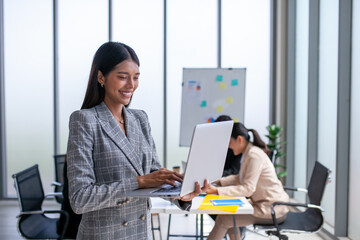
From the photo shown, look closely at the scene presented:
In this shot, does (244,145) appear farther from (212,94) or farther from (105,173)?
(105,173)

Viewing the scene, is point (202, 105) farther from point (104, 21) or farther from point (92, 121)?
point (92, 121)

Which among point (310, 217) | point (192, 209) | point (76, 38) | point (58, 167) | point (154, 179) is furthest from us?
point (76, 38)

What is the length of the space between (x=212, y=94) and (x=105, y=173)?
3862 mm

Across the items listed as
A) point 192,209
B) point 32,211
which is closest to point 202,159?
point 192,209

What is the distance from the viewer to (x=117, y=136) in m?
1.39

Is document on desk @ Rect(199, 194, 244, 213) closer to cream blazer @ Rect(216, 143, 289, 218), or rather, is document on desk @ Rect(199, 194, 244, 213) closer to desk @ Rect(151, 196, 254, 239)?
desk @ Rect(151, 196, 254, 239)

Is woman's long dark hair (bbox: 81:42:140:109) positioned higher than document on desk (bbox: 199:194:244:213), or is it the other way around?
woman's long dark hair (bbox: 81:42:140:109)

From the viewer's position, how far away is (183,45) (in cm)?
604

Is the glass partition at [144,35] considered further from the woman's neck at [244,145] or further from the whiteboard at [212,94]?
the woman's neck at [244,145]

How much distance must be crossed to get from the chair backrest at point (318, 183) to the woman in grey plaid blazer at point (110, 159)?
1945 mm

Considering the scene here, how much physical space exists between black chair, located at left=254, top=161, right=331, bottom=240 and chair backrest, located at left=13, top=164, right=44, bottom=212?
179 centimetres

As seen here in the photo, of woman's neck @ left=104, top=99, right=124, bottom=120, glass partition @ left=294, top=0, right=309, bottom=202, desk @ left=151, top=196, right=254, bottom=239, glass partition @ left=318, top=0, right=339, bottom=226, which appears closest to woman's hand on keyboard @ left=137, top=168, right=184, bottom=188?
woman's neck @ left=104, top=99, right=124, bottom=120

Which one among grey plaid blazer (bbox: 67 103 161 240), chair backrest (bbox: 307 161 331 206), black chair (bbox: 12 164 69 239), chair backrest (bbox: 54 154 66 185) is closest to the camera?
grey plaid blazer (bbox: 67 103 161 240)

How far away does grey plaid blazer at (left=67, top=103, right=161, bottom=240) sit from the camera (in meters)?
1.29
